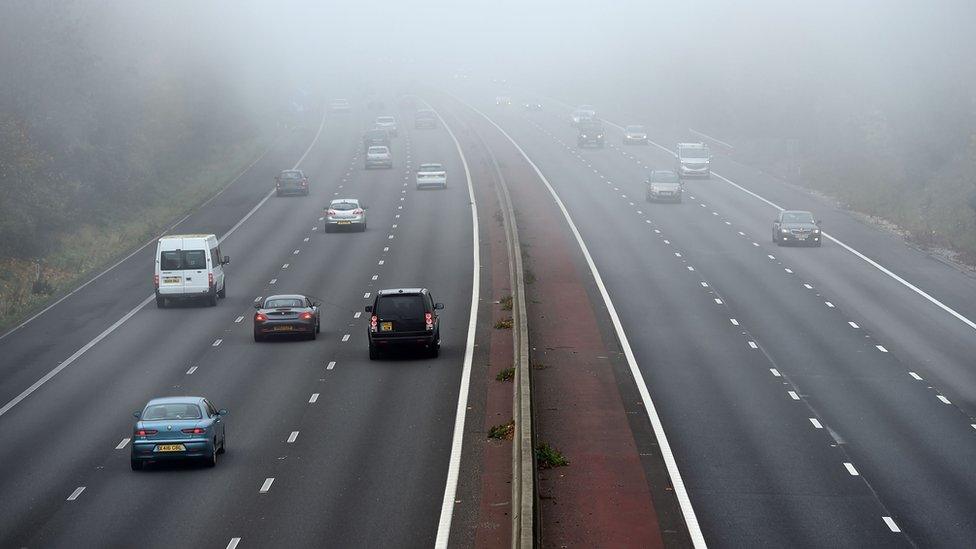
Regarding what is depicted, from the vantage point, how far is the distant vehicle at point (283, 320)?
3762cm

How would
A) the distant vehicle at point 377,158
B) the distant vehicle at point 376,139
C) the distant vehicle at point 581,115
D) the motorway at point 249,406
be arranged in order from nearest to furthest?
the motorway at point 249,406 < the distant vehicle at point 377,158 < the distant vehicle at point 376,139 < the distant vehicle at point 581,115

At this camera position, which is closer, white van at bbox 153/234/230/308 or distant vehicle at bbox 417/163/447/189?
white van at bbox 153/234/230/308

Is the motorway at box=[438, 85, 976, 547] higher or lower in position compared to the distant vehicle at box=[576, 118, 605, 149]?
higher

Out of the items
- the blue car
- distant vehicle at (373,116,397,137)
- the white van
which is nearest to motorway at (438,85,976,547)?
the blue car

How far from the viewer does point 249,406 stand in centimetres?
2980

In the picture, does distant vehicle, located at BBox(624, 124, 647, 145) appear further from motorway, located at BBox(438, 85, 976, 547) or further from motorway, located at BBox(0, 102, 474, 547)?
motorway, located at BBox(0, 102, 474, 547)

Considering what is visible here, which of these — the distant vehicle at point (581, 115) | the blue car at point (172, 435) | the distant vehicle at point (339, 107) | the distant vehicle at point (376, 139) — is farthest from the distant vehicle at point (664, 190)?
the distant vehicle at point (339, 107)

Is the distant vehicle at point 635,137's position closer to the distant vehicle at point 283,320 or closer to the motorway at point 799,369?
the motorway at point 799,369

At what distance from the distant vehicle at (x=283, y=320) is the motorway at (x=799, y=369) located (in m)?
9.19

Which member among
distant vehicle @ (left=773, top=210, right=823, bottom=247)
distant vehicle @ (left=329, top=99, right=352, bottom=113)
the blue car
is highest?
the blue car

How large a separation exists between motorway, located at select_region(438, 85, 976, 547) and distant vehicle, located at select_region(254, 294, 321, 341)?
919 cm

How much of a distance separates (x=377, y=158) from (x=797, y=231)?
37.5 metres

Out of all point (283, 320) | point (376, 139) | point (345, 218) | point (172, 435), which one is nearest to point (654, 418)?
point (172, 435)

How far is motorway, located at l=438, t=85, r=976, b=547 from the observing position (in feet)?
73.2
